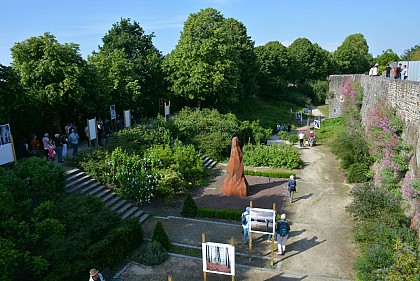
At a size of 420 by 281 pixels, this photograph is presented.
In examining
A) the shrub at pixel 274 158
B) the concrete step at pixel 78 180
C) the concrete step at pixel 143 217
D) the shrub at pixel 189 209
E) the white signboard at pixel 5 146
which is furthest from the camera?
the shrub at pixel 274 158

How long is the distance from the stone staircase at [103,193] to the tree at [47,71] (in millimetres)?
4841

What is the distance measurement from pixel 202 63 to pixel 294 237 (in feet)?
66.0

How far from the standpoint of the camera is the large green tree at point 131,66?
80.8ft

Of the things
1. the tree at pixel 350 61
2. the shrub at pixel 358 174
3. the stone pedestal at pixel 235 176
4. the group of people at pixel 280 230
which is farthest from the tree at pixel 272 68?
the group of people at pixel 280 230

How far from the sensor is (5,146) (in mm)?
13594

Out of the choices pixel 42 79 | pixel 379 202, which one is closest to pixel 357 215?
pixel 379 202

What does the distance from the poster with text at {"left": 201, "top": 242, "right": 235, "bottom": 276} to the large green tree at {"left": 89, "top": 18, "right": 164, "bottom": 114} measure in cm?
1710

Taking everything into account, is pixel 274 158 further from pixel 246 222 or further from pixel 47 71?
pixel 47 71

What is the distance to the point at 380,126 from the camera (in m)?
16.8

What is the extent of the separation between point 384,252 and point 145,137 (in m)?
14.1

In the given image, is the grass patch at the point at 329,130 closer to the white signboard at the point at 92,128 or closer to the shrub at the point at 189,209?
the shrub at the point at 189,209

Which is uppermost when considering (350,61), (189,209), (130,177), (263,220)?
(350,61)

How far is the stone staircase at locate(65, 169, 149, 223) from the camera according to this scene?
1495 cm

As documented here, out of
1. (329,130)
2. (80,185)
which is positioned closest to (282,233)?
(80,185)
